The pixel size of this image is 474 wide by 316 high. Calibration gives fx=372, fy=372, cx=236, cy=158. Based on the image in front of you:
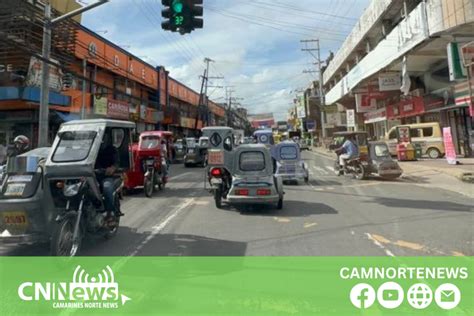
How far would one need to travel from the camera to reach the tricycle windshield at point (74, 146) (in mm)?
5939

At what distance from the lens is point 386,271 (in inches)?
198

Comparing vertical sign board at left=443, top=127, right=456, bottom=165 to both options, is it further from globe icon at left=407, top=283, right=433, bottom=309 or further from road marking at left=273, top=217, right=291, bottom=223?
globe icon at left=407, top=283, right=433, bottom=309

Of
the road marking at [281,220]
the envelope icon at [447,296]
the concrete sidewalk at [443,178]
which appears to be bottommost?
the envelope icon at [447,296]

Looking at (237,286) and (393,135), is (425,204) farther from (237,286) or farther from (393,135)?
(393,135)

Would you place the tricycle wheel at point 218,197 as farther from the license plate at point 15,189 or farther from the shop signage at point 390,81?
the shop signage at point 390,81

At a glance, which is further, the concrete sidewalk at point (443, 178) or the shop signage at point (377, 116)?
the shop signage at point (377, 116)

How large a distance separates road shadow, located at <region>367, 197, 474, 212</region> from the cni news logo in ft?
26.2

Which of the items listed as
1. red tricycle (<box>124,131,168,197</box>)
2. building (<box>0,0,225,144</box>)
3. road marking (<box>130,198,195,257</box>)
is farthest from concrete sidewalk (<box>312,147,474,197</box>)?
building (<box>0,0,225,144</box>)

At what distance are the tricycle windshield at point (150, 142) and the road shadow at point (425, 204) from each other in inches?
336

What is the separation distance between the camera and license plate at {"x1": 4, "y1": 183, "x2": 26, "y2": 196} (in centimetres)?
523

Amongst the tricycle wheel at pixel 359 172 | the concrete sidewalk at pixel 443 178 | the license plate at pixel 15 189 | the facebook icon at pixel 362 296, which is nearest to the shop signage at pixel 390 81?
the concrete sidewalk at pixel 443 178

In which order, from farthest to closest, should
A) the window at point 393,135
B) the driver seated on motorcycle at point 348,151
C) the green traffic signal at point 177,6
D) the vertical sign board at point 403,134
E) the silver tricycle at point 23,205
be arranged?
1. the window at point 393,135
2. the vertical sign board at point 403,134
3. the driver seated on motorcycle at point 348,151
4. the green traffic signal at point 177,6
5. the silver tricycle at point 23,205

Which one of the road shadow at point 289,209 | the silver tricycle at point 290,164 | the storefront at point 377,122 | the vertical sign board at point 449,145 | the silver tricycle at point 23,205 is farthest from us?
the storefront at point 377,122

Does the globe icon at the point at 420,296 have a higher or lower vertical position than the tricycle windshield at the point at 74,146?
lower
